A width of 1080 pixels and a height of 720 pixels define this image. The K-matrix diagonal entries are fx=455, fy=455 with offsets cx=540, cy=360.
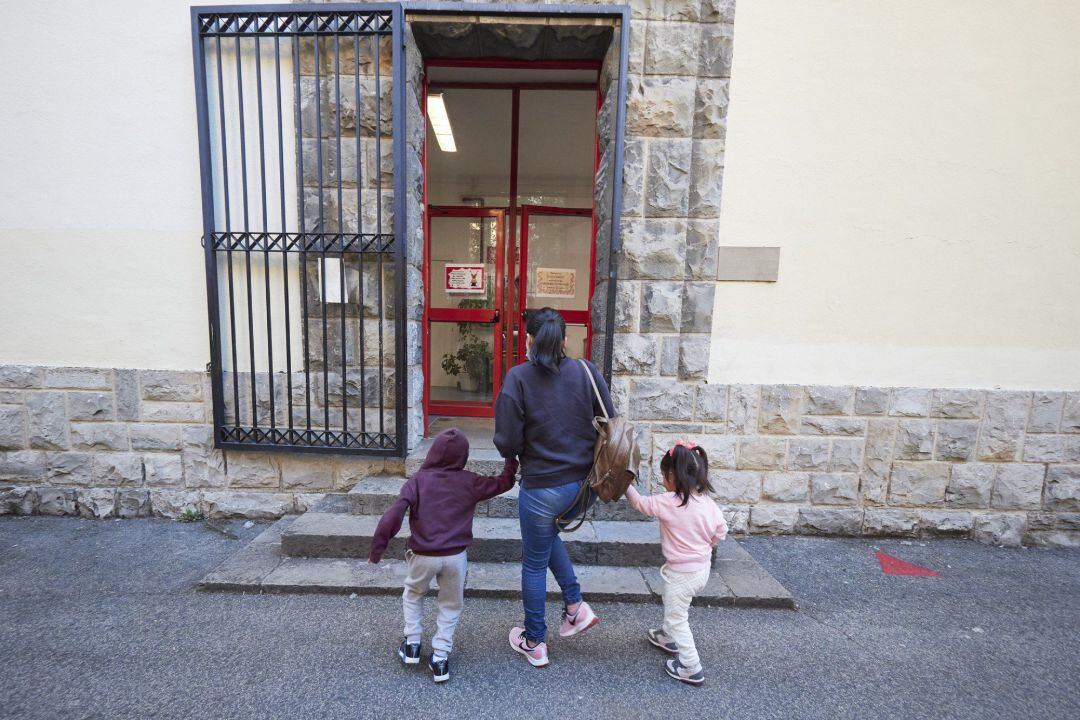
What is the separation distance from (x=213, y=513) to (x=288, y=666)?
233 centimetres

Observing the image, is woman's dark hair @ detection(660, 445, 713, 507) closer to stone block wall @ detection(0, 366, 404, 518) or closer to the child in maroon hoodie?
the child in maroon hoodie

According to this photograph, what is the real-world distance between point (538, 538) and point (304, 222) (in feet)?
10.4

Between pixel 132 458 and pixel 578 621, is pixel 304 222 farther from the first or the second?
pixel 578 621

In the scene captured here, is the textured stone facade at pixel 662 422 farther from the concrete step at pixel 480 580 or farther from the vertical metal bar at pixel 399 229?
the concrete step at pixel 480 580

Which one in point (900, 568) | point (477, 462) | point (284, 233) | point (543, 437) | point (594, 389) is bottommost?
point (900, 568)

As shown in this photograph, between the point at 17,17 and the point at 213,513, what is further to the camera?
the point at 213,513

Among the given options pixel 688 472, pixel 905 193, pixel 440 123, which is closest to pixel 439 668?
pixel 688 472

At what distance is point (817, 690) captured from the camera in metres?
2.26

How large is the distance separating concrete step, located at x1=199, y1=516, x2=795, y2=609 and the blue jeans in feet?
1.97

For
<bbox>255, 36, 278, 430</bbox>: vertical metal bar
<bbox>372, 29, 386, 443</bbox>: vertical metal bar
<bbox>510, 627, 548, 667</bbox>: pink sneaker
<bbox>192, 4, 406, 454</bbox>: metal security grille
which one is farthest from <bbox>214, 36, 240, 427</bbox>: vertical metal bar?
<bbox>510, 627, 548, 667</bbox>: pink sneaker

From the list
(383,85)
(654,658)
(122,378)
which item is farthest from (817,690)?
(122,378)

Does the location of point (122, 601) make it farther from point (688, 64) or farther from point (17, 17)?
point (688, 64)

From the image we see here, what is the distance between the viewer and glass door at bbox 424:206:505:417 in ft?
18.5

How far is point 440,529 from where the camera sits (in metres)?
2.17
